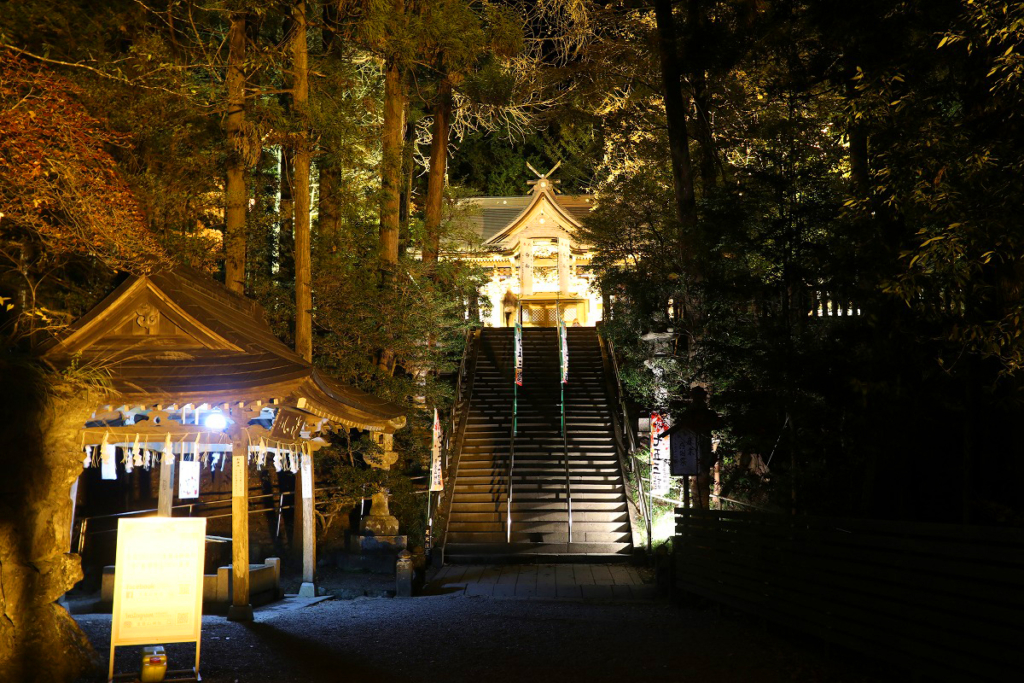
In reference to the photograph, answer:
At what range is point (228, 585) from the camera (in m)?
9.84

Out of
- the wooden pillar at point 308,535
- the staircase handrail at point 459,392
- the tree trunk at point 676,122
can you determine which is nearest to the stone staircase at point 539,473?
the staircase handrail at point 459,392

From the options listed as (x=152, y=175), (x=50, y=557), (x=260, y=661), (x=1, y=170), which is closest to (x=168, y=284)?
(x=1, y=170)

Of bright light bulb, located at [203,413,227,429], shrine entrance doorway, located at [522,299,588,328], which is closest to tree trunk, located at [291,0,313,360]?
bright light bulb, located at [203,413,227,429]

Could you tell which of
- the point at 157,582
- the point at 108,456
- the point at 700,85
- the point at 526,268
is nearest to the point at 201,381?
the point at 108,456

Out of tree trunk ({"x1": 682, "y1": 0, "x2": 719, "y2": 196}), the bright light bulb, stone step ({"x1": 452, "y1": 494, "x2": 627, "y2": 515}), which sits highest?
tree trunk ({"x1": 682, "y1": 0, "x2": 719, "y2": 196})

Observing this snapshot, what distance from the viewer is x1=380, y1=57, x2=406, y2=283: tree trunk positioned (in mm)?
16312

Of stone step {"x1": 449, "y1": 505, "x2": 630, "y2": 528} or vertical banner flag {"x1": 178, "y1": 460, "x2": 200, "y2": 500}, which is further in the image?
stone step {"x1": 449, "y1": 505, "x2": 630, "y2": 528}

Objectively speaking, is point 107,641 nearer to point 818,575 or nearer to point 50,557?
point 50,557

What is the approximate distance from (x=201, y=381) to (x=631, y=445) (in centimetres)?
1151

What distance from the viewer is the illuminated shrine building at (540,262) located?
96.1 ft

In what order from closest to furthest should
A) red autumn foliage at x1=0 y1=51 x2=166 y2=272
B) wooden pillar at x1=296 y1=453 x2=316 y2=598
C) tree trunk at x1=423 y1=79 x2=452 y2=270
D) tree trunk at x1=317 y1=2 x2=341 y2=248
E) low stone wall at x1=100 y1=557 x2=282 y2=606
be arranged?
red autumn foliage at x1=0 y1=51 x2=166 y2=272 → low stone wall at x1=100 y1=557 x2=282 y2=606 → wooden pillar at x1=296 y1=453 x2=316 y2=598 → tree trunk at x1=317 y1=2 x2=341 y2=248 → tree trunk at x1=423 y1=79 x2=452 y2=270

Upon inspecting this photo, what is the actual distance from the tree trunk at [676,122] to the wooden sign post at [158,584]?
29.1 ft

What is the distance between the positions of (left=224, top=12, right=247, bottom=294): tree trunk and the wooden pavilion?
8.54ft

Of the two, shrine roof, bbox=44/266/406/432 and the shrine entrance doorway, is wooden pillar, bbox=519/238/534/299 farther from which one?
shrine roof, bbox=44/266/406/432
